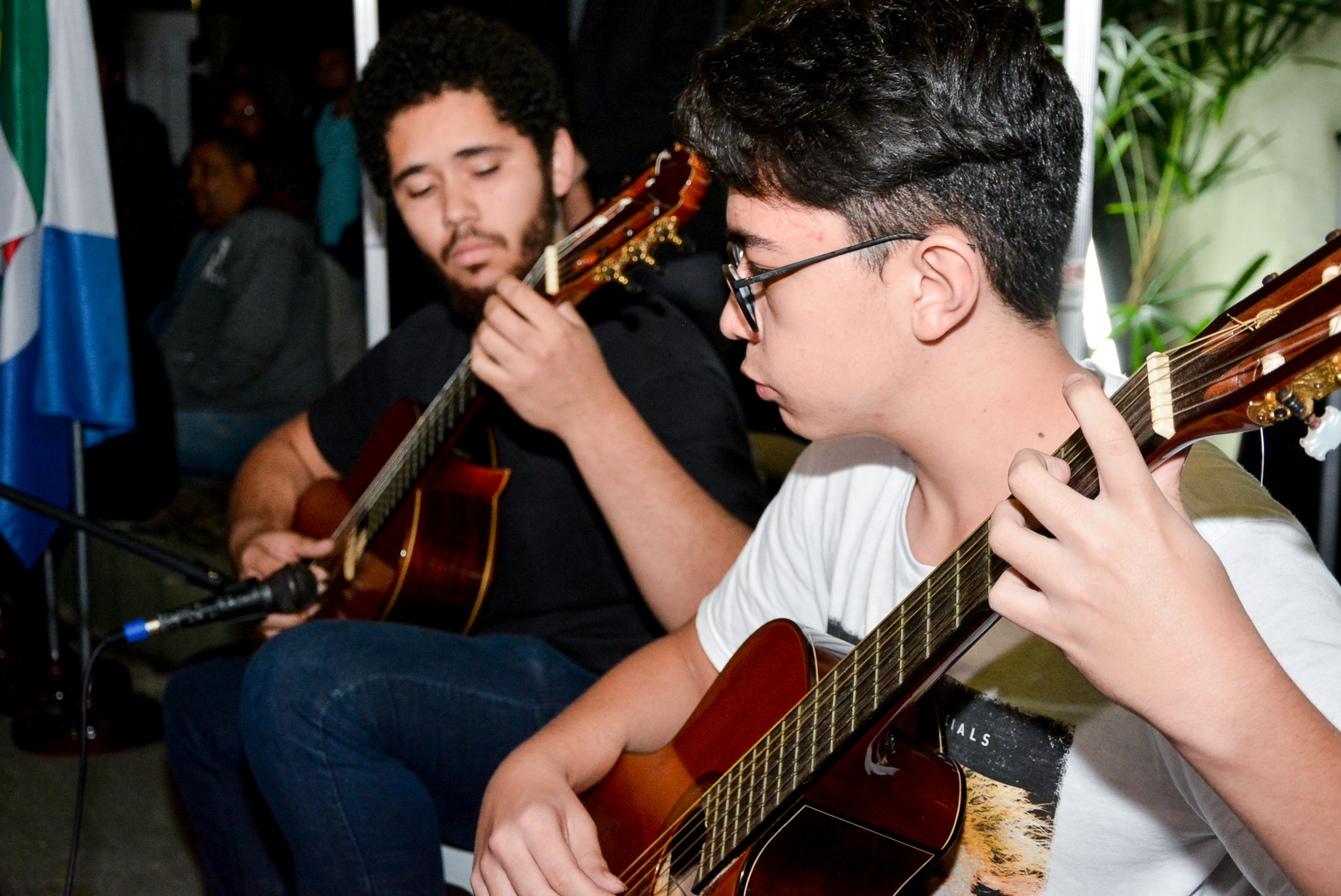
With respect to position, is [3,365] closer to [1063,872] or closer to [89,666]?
[89,666]

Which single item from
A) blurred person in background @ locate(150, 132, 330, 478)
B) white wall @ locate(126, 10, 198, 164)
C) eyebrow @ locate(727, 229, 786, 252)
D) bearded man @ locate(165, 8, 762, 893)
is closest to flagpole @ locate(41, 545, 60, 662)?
blurred person in background @ locate(150, 132, 330, 478)

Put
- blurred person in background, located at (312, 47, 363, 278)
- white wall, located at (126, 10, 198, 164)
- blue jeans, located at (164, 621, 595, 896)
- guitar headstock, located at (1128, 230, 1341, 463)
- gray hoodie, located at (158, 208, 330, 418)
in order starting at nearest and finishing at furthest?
guitar headstock, located at (1128, 230, 1341, 463) → blue jeans, located at (164, 621, 595, 896) → gray hoodie, located at (158, 208, 330, 418) → blurred person in background, located at (312, 47, 363, 278) → white wall, located at (126, 10, 198, 164)

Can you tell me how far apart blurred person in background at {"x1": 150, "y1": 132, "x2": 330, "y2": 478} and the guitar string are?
104 inches

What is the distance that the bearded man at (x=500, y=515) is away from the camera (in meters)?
1.30

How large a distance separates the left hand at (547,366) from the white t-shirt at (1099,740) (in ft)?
1.54

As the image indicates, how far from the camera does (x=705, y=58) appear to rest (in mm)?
1028

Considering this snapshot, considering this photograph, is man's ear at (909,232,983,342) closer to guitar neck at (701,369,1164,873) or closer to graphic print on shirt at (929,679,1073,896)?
guitar neck at (701,369,1164,873)

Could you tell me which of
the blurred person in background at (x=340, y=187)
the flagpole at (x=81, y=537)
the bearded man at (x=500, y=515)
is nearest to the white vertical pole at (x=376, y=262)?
the bearded man at (x=500, y=515)

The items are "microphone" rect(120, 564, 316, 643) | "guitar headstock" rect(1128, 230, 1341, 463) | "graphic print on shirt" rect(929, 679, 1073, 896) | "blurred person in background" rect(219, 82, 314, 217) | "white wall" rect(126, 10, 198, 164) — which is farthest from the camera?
"white wall" rect(126, 10, 198, 164)

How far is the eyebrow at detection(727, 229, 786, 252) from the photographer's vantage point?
37.6 inches

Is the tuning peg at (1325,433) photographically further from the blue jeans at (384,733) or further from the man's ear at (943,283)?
the blue jeans at (384,733)

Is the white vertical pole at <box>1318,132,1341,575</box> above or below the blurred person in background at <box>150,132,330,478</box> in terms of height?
below

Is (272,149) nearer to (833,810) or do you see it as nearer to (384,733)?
(384,733)

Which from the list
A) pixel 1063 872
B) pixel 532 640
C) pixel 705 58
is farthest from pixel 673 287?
pixel 1063 872
